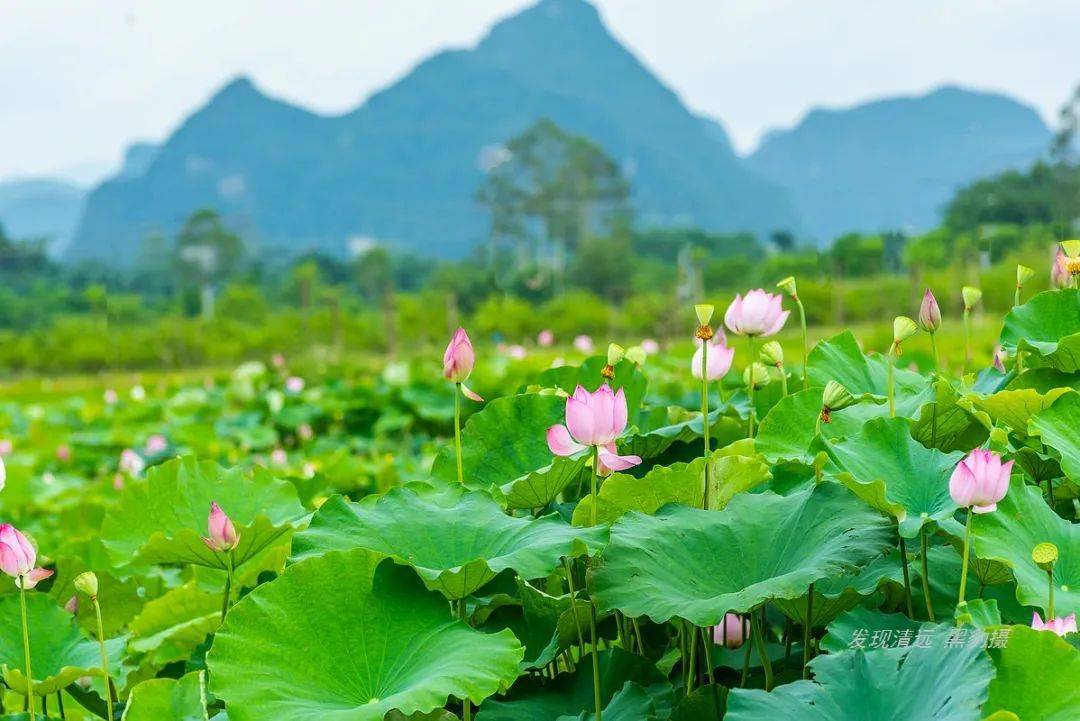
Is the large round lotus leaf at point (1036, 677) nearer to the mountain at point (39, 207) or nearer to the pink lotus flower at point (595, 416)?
the pink lotus flower at point (595, 416)

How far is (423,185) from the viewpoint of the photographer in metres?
92.8

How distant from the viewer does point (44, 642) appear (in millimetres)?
930

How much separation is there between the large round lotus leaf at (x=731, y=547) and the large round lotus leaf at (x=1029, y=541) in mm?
71

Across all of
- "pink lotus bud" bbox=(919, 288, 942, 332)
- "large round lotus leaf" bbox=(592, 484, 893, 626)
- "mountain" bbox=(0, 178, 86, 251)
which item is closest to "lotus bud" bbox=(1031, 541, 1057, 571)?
"large round lotus leaf" bbox=(592, 484, 893, 626)

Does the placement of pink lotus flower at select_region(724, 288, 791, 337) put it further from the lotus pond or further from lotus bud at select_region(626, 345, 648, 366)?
lotus bud at select_region(626, 345, 648, 366)

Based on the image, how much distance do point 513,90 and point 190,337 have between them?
9046 centimetres

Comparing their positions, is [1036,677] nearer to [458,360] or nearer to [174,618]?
[458,360]

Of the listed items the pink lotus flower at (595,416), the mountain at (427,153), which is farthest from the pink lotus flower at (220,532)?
the mountain at (427,153)

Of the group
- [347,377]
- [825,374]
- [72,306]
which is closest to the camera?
[825,374]

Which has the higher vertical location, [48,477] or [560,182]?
[560,182]

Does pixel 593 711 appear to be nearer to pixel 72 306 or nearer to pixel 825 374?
pixel 825 374

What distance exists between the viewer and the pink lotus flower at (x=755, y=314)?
3.09 feet

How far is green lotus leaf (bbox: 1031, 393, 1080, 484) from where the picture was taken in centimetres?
75

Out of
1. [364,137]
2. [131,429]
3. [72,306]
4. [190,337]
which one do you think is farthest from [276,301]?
[364,137]
